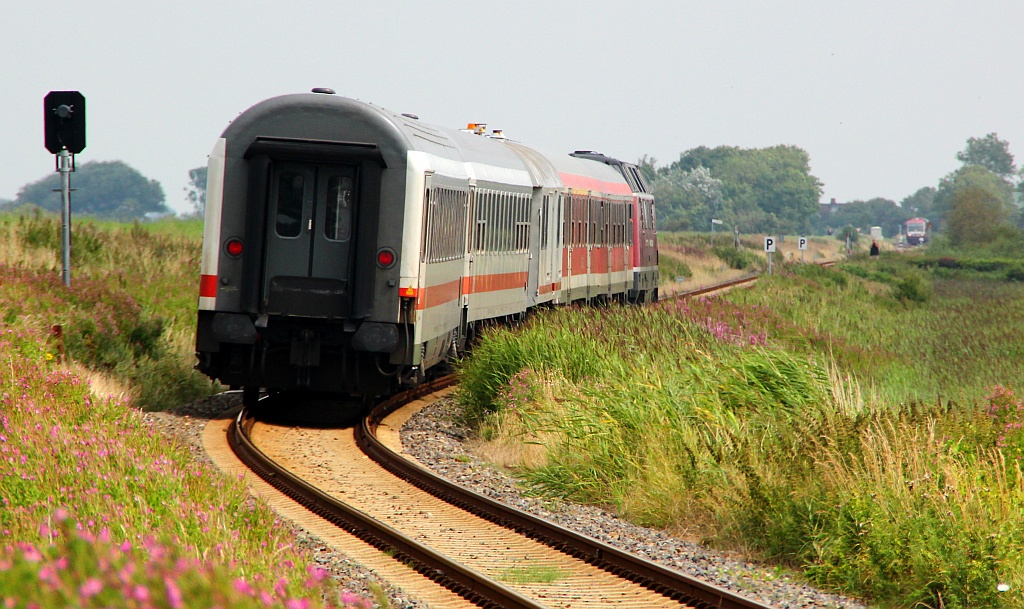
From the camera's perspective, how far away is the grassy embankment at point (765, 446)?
8000 millimetres

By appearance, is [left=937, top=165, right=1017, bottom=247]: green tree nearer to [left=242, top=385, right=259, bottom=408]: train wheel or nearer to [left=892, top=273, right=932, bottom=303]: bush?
[left=892, top=273, right=932, bottom=303]: bush

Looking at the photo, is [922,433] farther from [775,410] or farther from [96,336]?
[96,336]

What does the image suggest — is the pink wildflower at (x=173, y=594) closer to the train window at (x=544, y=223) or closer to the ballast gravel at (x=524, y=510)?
the ballast gravel at (x=524, y=510)

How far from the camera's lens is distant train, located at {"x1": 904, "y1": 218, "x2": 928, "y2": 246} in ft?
464

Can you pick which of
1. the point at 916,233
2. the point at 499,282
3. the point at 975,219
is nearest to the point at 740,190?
the point at 916,233

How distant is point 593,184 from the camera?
24.4m

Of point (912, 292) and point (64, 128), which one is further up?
point (64, 128)

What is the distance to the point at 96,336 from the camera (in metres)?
15.5

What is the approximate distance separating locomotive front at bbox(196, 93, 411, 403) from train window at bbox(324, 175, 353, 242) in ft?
0.03

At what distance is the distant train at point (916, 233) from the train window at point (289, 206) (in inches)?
5166

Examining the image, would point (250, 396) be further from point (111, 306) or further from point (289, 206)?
point (111, 306)

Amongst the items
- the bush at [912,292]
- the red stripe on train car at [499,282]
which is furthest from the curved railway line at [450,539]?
the bush at [912,292]

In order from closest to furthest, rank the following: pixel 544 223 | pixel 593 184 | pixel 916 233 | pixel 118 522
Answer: pixel 118 522 < pixel 544 223 < pixel 593 184 < pixel 916 233

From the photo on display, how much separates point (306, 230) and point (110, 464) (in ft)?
18.7
